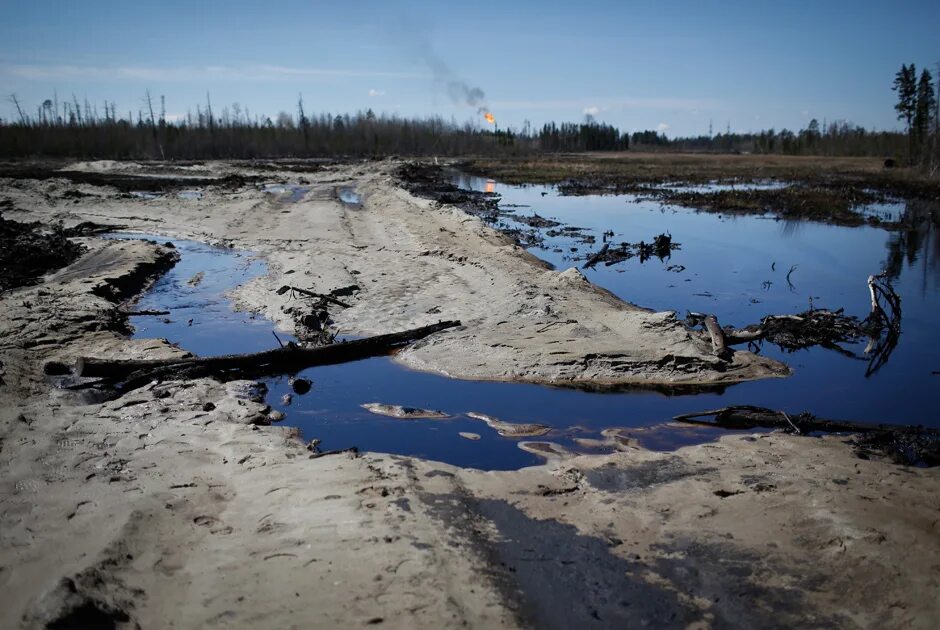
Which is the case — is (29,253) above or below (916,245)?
above

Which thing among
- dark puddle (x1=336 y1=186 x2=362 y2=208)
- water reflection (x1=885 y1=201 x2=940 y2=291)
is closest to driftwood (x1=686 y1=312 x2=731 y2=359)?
water reflection (x1=885 y1=201 x2=940 y2=291)

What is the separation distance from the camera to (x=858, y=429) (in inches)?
281

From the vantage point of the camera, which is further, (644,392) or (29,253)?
(29,253)

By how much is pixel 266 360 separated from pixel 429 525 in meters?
4.99

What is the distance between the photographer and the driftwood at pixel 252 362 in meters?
8.19

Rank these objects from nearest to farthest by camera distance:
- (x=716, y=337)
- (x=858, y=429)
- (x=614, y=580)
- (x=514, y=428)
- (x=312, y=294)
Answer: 1. (x=614, y=580)
2. (x=858, y=429)
3. (x=514, y=428)
4. (x=716, y=337)
5. (x=312, y=294)

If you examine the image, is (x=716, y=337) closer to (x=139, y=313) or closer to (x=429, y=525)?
(x=429, y=525)

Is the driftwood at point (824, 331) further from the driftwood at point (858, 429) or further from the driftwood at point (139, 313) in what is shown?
the driftwood at point (139, 313)

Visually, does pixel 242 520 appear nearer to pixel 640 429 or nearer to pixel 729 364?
pixel 640 429

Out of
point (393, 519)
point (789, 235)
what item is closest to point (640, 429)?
point (393, 519)

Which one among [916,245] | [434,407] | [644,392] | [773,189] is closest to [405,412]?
[434,407]

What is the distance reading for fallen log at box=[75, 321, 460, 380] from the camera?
26.9 ft

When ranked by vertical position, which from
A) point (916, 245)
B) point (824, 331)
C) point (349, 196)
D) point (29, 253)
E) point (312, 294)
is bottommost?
point (824, 331)

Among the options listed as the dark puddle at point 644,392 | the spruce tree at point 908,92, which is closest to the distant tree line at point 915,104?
the spruce tree at point 908,92
